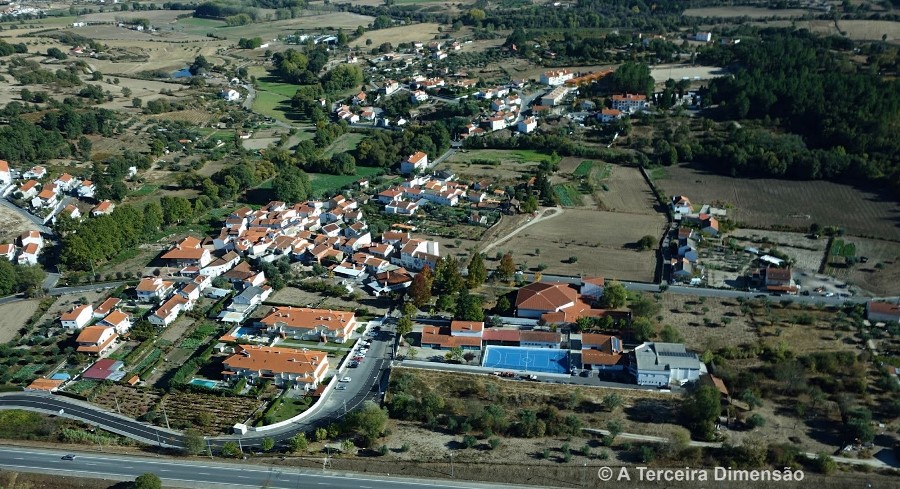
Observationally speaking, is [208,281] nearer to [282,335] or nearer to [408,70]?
[282,335]

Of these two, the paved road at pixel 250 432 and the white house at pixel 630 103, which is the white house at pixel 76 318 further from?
the white house at pixel 630 103

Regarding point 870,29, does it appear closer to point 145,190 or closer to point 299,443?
point 145,190

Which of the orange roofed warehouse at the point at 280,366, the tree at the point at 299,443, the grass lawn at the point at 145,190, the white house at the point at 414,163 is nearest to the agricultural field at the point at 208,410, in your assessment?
the orange roofed warehouse at the point at 280,366

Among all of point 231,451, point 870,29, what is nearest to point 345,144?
point 231,451

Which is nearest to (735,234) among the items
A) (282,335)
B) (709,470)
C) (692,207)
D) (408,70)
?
(692,207)

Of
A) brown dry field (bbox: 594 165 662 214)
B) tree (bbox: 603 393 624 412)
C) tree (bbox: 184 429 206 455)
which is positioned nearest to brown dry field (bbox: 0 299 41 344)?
tree (bbox: 184 429 206 455)

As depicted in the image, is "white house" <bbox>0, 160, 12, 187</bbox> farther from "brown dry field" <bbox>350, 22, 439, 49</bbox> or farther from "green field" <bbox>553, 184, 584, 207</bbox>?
"brown dry field" <bbox>350, 22, 439, 49</bbox>
